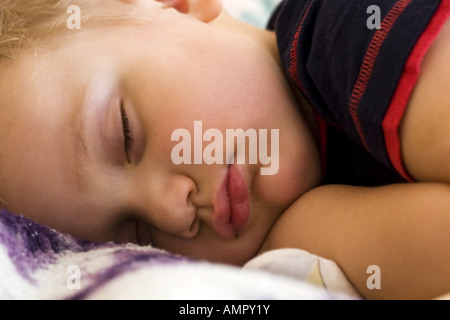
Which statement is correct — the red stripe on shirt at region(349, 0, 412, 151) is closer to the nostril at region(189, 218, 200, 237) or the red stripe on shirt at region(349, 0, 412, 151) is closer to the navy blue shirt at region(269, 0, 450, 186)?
the navy blue shirt at region(269, 0, 450, 186)

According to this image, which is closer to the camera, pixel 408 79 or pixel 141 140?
pixel 408 79

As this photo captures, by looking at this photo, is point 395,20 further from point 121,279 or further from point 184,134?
point 121,279

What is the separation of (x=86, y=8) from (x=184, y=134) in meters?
0.27

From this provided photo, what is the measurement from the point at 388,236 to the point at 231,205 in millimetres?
237

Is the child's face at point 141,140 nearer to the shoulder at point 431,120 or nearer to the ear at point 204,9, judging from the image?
the ear at point 204,9

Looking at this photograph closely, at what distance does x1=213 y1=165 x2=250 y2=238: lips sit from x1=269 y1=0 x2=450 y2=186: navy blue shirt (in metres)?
0.15

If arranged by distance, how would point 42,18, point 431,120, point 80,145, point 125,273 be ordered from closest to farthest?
point 125,273
point 431,120
point 80,145
point 42,18

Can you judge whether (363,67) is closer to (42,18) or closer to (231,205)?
(231,205)

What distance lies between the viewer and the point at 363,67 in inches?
22.4

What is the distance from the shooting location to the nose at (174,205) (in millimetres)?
656

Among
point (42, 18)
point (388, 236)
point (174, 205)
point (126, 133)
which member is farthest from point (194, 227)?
point (42, 18)

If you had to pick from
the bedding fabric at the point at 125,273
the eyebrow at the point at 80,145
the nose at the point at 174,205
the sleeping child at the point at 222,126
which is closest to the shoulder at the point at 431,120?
the sleeping child at the point at 222,126

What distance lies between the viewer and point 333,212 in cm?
61
